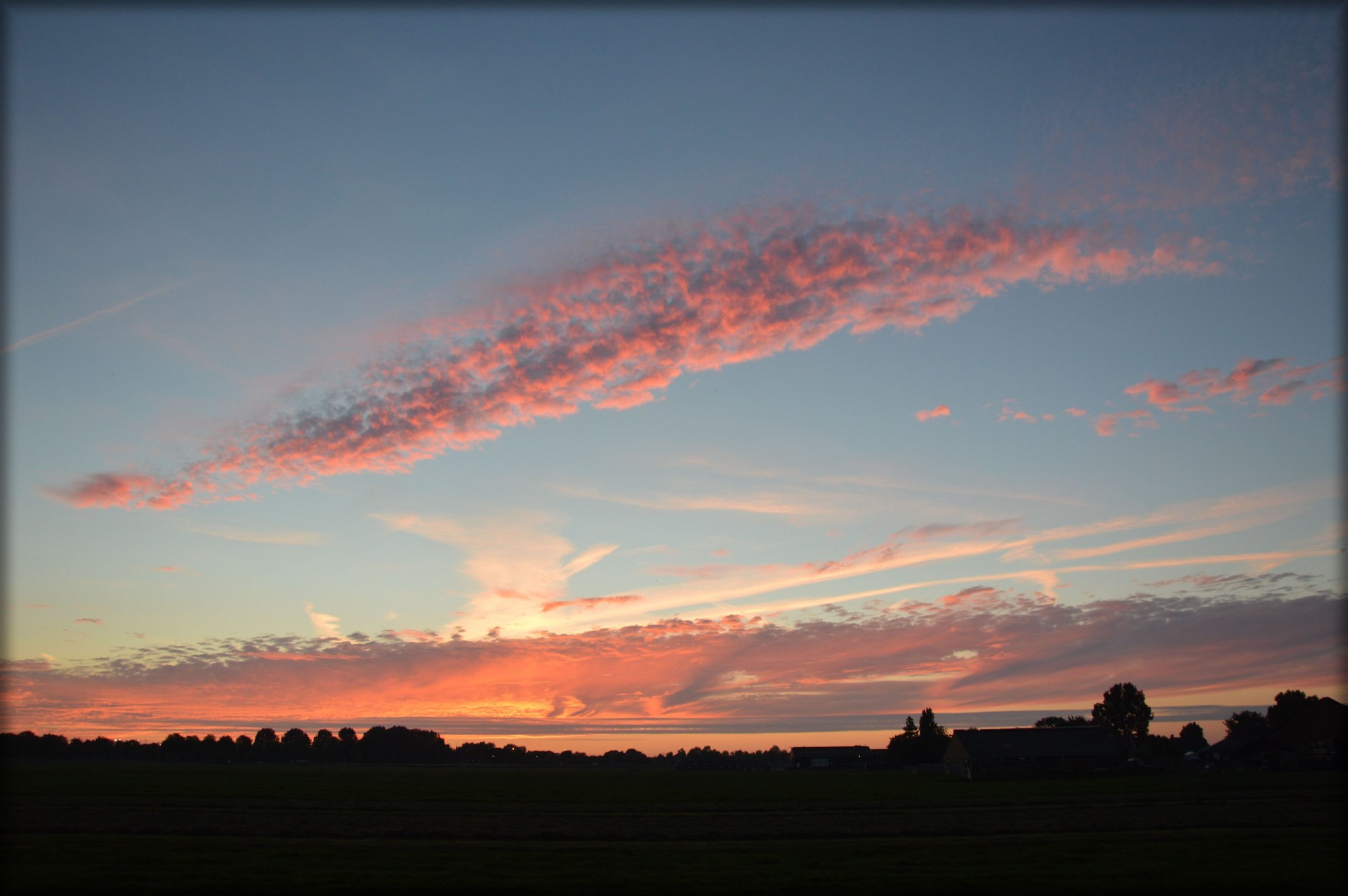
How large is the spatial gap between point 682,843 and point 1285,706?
159085 millimetres

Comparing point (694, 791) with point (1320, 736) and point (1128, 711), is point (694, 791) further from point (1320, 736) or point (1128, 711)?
point (1128, 711)


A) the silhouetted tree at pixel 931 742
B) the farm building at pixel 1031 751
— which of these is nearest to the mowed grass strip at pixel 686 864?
the farm building at pixel 1031 751

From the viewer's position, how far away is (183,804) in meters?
48.9

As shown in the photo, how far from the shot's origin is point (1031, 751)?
91375 mm

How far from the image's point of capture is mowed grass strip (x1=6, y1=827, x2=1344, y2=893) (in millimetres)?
21422

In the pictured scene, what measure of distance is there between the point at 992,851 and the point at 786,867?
7747mm

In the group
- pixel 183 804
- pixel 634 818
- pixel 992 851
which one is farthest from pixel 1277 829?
pixel 183 804

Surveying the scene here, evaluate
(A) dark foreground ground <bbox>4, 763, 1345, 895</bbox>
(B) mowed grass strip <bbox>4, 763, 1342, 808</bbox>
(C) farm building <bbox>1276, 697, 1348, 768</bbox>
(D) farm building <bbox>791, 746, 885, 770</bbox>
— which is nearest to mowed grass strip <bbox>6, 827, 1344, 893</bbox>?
(A) dark foreground ground <bbox>4, 763, 1345, 895</bbox>

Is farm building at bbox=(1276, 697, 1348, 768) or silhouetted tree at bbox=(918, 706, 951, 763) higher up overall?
farm building at bbox=(1276, 697, 1348, 768)

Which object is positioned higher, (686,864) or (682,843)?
(686,864)

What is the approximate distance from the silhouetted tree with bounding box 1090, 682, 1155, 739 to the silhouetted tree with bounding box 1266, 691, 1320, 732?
74.2 ft

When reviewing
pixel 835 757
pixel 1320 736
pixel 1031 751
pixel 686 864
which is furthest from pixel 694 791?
pixel 835 757

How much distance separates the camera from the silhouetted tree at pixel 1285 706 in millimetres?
138875

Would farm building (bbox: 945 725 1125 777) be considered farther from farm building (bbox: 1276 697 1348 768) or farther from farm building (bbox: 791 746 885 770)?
farm building (bbox: 791 746 885 770)
